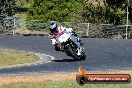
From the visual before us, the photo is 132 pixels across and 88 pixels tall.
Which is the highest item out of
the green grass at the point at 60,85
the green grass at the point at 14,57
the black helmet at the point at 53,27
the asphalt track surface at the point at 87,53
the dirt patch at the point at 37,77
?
the black helmet at the point at 53,27

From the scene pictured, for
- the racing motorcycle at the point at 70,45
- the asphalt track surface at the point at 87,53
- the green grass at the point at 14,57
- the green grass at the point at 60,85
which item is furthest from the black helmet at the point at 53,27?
the green grass at the point at 60,85

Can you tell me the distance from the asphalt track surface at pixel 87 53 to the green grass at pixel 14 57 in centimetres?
114

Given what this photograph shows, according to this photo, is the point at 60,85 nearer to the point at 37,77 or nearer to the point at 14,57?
the point at 37,77

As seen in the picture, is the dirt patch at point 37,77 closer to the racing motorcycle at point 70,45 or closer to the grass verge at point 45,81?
the grass verge at point 45,81

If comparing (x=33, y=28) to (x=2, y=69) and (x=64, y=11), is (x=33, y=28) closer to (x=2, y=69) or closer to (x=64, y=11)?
(x=64, y=11)

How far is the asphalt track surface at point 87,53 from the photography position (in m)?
19.5

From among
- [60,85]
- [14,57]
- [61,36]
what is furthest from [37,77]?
[14,57]

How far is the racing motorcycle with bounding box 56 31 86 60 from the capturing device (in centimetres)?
2130

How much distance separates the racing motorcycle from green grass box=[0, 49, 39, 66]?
1606 millimetres

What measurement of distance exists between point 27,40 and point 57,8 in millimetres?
6661

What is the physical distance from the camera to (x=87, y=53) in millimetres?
→ 24906

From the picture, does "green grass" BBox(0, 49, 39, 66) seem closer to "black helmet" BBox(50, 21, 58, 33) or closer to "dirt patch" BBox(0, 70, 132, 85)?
"black helmet" BBox(50, 21, 58, 33)

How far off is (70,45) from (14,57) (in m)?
2.70

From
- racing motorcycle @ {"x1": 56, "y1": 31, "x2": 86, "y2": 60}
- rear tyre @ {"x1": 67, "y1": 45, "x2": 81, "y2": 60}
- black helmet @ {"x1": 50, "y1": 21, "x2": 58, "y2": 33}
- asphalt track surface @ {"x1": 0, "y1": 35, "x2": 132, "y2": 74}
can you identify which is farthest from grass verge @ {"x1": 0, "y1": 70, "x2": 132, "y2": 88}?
rear tyre @ {"x1": 67, "y1": 45, "x2": 81, "y2": 60}
